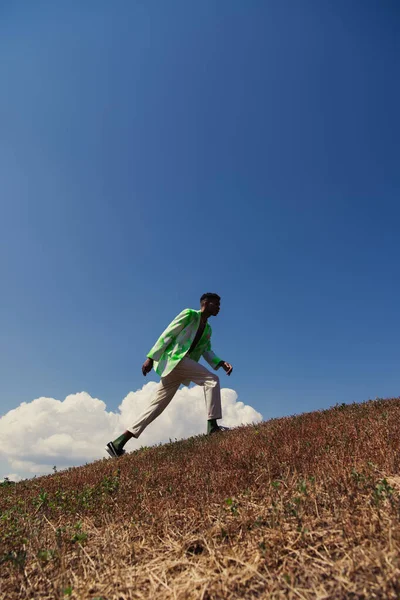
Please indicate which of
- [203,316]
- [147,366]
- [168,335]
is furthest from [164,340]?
[203,316]

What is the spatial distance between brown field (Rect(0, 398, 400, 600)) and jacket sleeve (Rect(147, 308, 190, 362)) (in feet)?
9.58

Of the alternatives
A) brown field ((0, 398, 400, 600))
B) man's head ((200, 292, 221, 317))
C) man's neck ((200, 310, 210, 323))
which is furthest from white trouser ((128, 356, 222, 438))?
brown field ((0, 398, 400, 600))

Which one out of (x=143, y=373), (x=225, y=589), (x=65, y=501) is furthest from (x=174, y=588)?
(x=143, y=373)

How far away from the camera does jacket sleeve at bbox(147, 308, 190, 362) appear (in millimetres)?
7527

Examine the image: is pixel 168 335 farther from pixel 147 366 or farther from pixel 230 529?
pixel 230 529

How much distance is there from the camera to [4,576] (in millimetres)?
2842

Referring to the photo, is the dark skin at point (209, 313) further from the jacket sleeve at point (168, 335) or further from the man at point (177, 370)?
the jacket sleeve at point (168, 335)

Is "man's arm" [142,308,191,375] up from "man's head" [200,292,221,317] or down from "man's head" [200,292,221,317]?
down

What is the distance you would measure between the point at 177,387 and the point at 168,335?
1.07 metres

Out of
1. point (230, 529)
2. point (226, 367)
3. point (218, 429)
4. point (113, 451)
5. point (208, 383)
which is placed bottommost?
point (230, 529)

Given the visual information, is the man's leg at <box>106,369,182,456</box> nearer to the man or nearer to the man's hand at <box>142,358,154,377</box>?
the man

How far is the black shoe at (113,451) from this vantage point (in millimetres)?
7262

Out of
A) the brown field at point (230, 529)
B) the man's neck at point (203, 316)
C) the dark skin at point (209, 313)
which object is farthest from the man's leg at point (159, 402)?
the brown field at point (230, 529)

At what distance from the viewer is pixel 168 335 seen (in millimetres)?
7578
